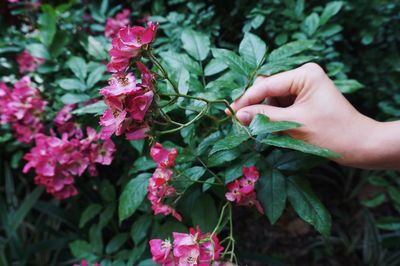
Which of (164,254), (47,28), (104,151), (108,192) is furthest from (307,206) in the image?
(47,28)

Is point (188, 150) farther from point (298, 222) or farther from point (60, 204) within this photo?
point (60, 204)

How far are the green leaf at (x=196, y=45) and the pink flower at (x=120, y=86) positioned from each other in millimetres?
366

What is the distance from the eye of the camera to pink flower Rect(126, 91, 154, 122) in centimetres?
53

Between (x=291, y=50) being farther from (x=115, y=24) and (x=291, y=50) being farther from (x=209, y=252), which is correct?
(x=115, y=24)

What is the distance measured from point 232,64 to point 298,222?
3.10 ft

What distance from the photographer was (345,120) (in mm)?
664

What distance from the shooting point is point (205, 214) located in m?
0.87

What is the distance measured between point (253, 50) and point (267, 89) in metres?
0.14

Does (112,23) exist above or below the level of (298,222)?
above

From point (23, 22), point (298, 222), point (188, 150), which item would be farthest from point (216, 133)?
point (23, 22)

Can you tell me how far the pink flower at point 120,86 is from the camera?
53cm

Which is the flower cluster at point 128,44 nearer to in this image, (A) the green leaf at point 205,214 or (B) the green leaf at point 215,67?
(B) the green leaf at point 215,67

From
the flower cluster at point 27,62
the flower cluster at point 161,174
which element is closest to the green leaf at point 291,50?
the flower cluster at point 161,174

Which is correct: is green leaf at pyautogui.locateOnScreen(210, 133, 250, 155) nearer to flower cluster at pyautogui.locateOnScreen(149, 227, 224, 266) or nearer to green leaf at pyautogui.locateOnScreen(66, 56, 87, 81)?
flower cluster at pyautogui.locateOnScreen(149, 227, 224, 266)
